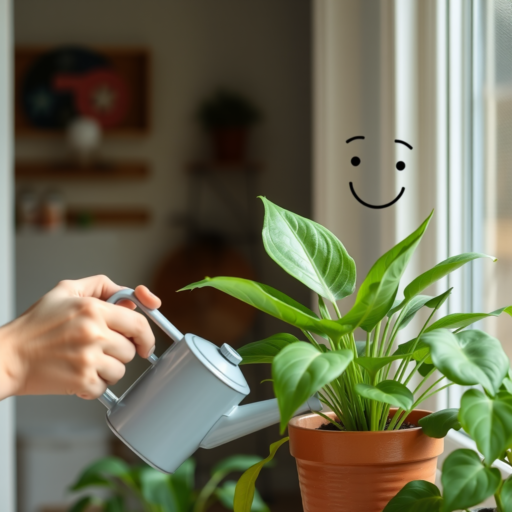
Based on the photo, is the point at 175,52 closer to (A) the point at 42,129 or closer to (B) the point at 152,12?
(B) the point at 152,12

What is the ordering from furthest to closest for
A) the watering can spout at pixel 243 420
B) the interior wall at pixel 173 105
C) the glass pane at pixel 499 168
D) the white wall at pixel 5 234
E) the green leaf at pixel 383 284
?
the interior wall at pixel 173 105, the white wall at pixel 5 234, the glass pane at pixel 499 168, the watering can spout at pixel 243 420, the green leaf at pixel 383 284

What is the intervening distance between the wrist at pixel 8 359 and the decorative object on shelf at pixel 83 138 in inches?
117

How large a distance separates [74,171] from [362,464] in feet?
10.6

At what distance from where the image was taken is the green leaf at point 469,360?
20.3 inches

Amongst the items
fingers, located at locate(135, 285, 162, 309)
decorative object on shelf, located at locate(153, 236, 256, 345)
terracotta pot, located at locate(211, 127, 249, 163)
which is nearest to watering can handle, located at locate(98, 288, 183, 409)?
fingers, located at locate(135, 285, 162, 309)

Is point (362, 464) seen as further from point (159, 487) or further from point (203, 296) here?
point (203, 296)

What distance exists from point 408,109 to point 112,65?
2.72m

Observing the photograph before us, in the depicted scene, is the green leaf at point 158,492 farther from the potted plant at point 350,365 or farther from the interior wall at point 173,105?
the interior wall at point 173,105

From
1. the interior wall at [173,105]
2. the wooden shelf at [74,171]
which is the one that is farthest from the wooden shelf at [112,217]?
the wooden shelf at [74,171]

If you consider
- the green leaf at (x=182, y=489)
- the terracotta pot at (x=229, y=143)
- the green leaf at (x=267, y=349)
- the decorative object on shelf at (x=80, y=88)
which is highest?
the decorative object on shelf at (x=80, y=88)

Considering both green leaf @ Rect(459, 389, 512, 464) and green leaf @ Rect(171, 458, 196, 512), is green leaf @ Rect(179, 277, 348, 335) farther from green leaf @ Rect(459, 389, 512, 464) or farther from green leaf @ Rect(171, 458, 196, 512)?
green leaf @ Rect(171, 458, 196, 512)

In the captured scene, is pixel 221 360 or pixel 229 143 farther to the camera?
pixel 229 143

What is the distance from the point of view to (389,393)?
2.04 feet

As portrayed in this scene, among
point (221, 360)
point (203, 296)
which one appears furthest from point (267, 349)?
point (203, 296)
